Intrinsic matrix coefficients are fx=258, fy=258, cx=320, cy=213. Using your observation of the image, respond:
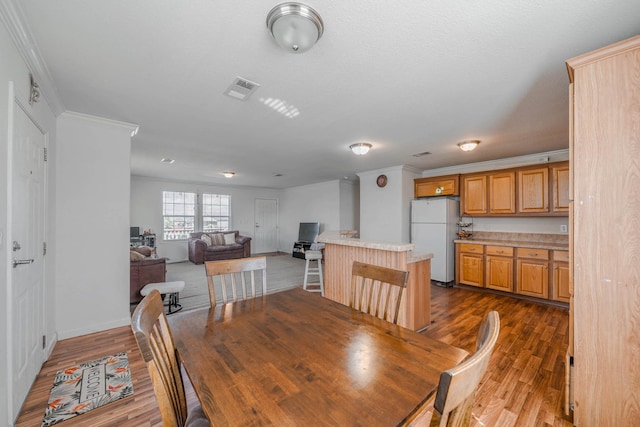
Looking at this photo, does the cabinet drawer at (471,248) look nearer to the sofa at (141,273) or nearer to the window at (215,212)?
the sofa at (141,273)

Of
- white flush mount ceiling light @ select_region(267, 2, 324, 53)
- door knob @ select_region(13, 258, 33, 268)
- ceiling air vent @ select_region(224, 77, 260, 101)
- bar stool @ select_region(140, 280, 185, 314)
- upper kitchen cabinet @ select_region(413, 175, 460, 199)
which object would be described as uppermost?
ceiling air vent @ select_region(224, 77, 260, 101)

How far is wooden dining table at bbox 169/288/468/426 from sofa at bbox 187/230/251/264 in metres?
5.79

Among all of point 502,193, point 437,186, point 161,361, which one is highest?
point 437,186

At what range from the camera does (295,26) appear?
4.60ft

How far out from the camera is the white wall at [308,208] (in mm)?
7559

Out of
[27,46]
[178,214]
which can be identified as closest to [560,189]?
[27,46]

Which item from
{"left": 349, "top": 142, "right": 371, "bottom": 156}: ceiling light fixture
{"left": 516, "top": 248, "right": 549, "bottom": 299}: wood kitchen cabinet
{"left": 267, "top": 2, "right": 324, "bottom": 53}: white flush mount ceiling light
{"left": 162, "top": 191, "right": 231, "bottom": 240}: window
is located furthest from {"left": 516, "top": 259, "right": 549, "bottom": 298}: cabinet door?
{"left": 162, "top": 191, "right": 231, "bottom": 240}: window

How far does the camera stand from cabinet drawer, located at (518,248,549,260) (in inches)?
151

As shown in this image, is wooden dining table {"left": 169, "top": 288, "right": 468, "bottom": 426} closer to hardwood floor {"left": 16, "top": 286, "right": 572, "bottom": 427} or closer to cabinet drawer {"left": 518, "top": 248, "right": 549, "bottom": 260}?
hardwood floor {"left": 16, "top": 286, "right": 572, "bottom": 427}

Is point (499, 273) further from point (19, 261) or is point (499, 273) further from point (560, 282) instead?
point (19, 261)

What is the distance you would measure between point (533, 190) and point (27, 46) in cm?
583

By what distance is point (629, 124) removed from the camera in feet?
4.64

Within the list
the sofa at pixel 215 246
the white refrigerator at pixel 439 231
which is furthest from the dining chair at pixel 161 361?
the sofa at pixel 215 246

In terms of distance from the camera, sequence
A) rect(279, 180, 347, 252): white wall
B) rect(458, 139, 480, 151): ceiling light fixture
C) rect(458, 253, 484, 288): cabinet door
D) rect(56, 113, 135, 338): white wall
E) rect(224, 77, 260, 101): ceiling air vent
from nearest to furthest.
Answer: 1. rect(224, 77, 260, 101): ceiling air vent
2. rect(56, 113, 135, 338): white wall
3. rect(458, 139, 480, 151): ceiling light fixture
4. rect(458, 253, 484, 288): cabinet door
5. rect(279, 180, 347, 252): white wall
